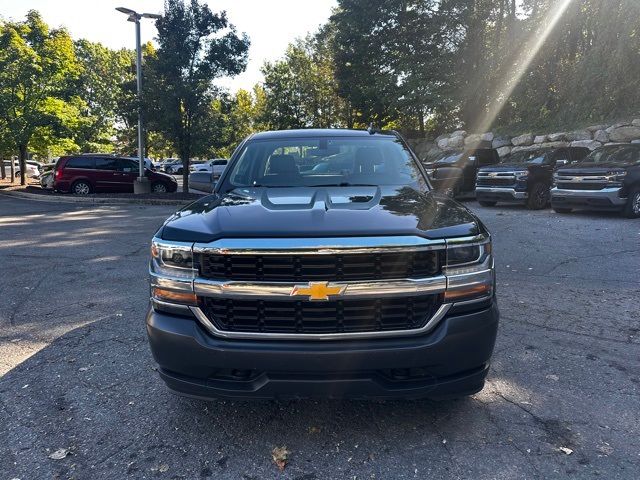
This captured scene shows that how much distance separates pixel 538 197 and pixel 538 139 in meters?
8.48

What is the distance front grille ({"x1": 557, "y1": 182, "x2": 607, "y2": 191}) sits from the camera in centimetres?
1157

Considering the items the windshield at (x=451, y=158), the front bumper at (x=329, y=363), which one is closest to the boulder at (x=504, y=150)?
the windshield at (x=451, y=158)

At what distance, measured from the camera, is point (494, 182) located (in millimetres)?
14016

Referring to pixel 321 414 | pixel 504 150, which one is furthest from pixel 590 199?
pixel 504 150

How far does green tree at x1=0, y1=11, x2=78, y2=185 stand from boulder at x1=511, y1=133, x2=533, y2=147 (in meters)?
20.5

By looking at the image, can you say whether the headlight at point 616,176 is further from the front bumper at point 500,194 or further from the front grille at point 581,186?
the front bumper at point 500,194

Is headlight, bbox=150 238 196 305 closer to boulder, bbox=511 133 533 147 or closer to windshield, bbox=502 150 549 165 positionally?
windshield, bbox=502 150 549 165

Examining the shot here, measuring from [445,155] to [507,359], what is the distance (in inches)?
580

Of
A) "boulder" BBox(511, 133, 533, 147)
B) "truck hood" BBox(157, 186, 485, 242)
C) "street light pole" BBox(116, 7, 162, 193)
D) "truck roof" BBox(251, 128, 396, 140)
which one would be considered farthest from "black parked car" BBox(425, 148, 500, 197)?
"truck hood" BBox(157, 186, 485, 242)

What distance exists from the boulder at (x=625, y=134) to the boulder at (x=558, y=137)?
175 centimetres

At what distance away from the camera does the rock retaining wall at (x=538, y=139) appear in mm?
18125

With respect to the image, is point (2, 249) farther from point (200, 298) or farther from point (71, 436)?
point (200, 298)

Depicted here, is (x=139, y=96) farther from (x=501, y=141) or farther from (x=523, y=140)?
(x=523, y=140)

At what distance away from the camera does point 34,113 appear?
2162 centimetres
